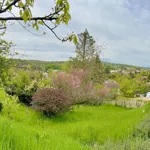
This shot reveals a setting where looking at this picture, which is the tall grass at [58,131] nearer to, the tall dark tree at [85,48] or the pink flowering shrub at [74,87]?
the pink flowering shrub at [74,87]

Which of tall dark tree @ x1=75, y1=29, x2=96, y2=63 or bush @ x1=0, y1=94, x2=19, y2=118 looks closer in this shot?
bush @ x1=0, y1=94, x2=19, y2=118

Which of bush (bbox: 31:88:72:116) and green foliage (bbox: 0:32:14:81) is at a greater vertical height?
green foliage (bbox: 0:32:14:81)

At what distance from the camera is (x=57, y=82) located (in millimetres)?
22812

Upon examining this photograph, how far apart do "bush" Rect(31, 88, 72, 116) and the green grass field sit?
462 millimetres

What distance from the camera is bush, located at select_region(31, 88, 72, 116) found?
1574 cm

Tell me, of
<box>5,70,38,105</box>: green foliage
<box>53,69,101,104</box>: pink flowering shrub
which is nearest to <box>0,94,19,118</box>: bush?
<box>5,70,38,105</box>: green foliage

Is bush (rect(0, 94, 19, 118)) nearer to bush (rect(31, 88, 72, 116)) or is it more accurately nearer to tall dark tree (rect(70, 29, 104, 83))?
bush (rect(31, 88, 72, 116))

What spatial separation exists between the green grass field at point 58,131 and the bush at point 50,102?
462 mm

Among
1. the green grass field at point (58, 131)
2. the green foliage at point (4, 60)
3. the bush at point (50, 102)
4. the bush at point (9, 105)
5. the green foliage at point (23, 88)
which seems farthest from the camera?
the green foliage at point (23, 88)

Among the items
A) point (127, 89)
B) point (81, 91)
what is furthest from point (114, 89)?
point (81, 91)

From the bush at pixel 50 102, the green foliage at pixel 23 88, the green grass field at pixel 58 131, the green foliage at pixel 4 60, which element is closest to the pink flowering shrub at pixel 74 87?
the green foliage at pixel 23 88

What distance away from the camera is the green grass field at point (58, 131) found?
11.9ft

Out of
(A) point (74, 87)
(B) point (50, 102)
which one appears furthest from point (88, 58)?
(B) point (50, 102)

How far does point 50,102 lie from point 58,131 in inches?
200
